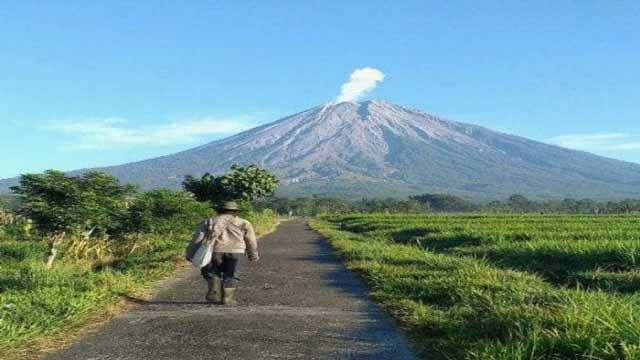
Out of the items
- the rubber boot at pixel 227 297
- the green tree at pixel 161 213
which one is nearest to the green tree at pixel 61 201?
the green tree at pixel 161 213

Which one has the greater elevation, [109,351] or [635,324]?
[635,324]

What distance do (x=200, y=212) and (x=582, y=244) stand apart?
46.6 feet

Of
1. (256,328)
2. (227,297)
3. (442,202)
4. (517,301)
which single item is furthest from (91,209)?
(442,202)

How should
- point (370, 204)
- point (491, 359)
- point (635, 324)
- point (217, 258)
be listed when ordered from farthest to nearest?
point (370, 204) < point (217, 258) < point (635, 324) < point (491, 359)

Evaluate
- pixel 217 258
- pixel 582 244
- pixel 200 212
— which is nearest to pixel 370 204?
pixel 200 212

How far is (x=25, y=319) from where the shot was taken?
25.8 ft

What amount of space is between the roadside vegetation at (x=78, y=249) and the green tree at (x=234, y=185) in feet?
64.1

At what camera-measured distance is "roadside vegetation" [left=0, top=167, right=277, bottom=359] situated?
27.7 feet

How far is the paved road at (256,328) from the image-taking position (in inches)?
263

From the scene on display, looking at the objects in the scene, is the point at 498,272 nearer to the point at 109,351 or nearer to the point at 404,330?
the point at 404,330

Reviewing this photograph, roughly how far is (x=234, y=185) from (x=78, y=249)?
3239 centimetres

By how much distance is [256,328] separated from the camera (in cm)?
789

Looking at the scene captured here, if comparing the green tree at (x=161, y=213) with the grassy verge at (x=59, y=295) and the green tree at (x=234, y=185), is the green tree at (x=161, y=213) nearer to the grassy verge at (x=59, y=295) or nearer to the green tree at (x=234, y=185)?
Result: the grassy verge at (x=59, y=295)

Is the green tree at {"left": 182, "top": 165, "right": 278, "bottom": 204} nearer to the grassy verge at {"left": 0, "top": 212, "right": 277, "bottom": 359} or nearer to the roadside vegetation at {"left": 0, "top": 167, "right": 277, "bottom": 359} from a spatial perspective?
the roadside vegetation at {"left": 0, "top": 167, "right": 277, "bottom": 359}
